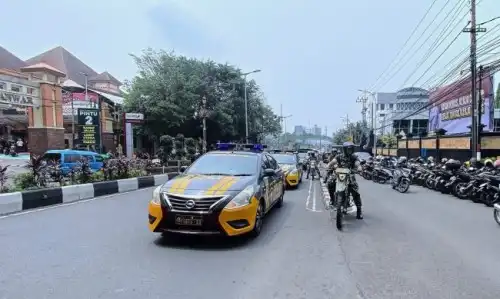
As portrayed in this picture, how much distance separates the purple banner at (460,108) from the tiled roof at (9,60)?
52057 mm

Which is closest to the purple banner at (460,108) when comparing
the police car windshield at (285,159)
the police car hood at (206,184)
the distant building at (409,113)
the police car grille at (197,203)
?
the police car windshield at (285,159)

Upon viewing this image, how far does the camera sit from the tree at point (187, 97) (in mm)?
35188

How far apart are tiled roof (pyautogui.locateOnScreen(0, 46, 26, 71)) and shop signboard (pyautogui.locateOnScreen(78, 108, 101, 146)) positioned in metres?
35.7

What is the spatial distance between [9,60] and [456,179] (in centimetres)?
5897

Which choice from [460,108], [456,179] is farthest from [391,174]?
[460,108]

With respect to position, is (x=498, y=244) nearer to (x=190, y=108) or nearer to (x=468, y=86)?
(x=190, y=108)

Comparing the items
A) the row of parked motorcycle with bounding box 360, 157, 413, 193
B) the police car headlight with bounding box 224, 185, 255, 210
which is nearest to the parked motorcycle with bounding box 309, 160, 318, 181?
the row of parked motorcycle with bounding box 360, 157, 413, 193

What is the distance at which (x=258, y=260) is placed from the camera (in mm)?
5504

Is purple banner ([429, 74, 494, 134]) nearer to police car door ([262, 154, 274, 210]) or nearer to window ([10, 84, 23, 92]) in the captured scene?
police car door ([262, 154, 274, 210])

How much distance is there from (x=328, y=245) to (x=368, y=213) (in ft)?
12.0

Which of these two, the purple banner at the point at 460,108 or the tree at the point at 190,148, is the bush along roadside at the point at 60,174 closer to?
the tree at the point at 190,148

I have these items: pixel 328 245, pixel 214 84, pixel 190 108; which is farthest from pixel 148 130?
pixel 328 245

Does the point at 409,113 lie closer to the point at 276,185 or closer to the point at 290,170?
the point at 290,170

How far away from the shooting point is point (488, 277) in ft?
16.0
